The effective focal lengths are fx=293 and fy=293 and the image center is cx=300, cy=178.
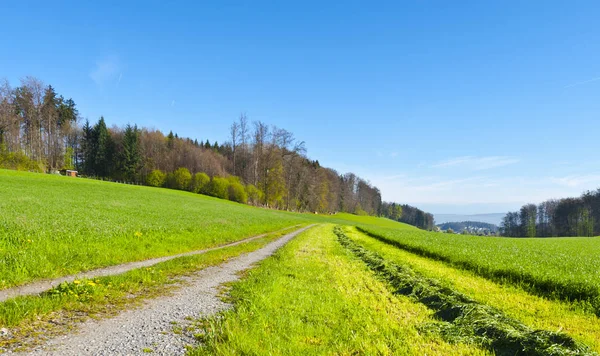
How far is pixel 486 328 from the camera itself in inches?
223

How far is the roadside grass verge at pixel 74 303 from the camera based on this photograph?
5.06m

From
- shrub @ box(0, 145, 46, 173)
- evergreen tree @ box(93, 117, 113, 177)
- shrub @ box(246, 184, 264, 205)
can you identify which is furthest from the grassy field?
evergreen tree @ box(93, 117, 113, 177)

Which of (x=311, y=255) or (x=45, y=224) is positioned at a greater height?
(x=45, y=224)

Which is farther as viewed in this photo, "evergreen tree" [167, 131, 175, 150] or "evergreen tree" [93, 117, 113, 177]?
"evergreen tree" [167, 131, 175, 150]

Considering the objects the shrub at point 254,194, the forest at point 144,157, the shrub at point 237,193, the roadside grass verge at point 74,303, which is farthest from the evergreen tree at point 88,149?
the roadside grass verge at point 74,303

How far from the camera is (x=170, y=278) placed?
9.34 meters

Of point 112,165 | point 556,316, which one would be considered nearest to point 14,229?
point 556,316

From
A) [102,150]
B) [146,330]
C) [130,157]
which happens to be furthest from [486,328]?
[102,150]

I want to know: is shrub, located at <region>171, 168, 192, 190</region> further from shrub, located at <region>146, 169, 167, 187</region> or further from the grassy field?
the grassy field

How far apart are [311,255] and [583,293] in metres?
9.65

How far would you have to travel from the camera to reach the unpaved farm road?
451 centimetres

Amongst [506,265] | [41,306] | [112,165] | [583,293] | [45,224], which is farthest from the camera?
[112,165]

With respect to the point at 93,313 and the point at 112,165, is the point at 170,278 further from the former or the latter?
the point at 112,165

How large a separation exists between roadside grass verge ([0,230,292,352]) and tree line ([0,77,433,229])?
66431mm
